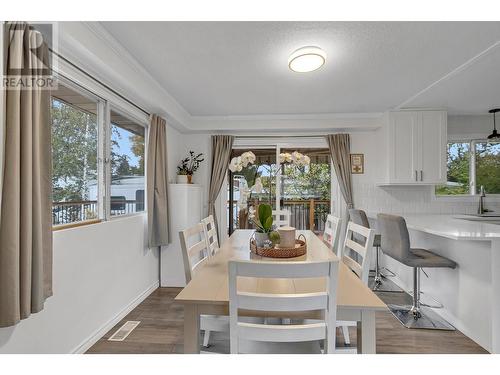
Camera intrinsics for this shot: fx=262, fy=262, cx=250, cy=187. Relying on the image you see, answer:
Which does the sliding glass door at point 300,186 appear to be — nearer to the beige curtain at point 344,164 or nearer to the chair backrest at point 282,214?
the beige curtain at point 344,164

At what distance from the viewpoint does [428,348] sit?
2102mm

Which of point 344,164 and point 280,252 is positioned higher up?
point 344,164

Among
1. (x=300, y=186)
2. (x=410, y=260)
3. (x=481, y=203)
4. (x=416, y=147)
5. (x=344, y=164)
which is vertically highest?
(x=416, y=147)

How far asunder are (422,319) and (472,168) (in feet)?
9.18

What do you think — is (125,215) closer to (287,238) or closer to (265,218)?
(265,218)

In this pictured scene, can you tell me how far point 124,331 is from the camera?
2350 millimetres

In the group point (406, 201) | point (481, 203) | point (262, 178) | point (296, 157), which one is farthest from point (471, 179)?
point (296, 157)

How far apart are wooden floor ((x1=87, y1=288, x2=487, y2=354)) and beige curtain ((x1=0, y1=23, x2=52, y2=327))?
97 centimetres

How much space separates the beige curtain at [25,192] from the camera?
1255 millimetres

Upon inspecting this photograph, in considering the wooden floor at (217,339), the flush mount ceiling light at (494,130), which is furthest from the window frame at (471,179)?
the wooden floor at (217,339)

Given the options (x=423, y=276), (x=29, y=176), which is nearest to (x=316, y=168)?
(x=423, y=276)

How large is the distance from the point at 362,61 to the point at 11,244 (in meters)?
2.72

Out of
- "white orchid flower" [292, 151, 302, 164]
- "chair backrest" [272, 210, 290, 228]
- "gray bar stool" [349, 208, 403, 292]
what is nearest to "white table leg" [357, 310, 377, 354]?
"white orchid flower" [292, 151, 302, 164]

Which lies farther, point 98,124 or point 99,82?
point 98,124
